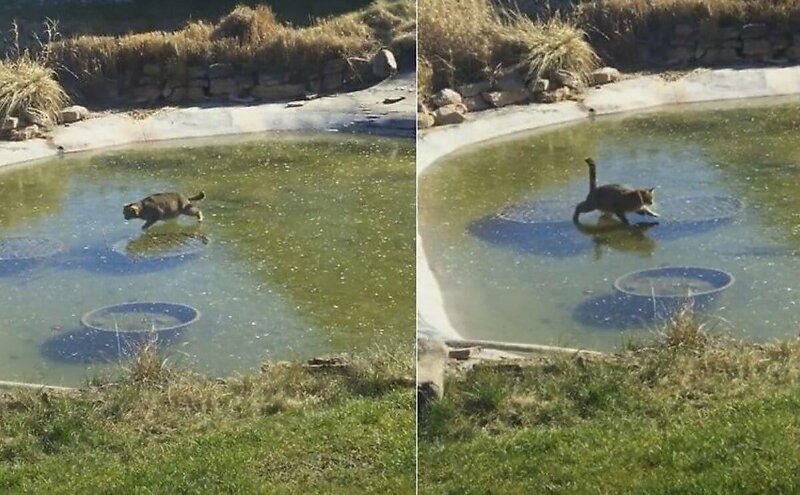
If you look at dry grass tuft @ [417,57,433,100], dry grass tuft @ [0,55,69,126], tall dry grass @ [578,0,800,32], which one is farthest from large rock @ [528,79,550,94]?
dry grass tuft @ [0,55,69,126]

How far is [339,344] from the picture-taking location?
559 cm

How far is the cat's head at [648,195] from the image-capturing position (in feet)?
17.4

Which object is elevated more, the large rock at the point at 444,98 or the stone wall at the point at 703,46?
the stone wall at the point at 703,46

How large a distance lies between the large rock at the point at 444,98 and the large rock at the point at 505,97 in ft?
0.43

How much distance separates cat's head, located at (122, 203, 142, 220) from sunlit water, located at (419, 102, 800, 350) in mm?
1386

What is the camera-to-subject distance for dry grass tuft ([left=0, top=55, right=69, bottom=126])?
524 cm

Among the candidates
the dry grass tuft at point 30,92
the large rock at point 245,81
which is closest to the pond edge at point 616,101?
the large rock at point 245,81

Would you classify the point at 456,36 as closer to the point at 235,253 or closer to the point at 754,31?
the point at 754,31

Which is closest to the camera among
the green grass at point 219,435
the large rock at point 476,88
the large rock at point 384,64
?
the green grass at point 219,435

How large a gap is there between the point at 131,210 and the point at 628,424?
239 centimetres

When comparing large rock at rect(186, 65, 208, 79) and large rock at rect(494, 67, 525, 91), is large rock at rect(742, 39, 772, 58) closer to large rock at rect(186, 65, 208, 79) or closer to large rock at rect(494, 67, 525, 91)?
large rock at rect(494, 67, 525, 91)

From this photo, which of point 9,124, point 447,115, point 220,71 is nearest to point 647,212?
point 447,115

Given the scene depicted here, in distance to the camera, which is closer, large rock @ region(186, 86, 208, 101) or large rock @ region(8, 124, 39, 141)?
large rock @ region(8, 124, 39, 141)

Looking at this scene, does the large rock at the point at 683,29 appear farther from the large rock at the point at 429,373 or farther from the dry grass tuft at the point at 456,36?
the large rock at the point at 429,373
